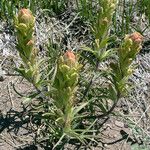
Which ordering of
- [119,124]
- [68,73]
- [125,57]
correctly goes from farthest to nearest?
1. [119,124]
2. [125,57]
3. [68,73]

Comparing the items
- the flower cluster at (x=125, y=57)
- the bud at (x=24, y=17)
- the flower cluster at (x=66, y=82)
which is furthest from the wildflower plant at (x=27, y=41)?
the flower cluster at (x=125, y=57)

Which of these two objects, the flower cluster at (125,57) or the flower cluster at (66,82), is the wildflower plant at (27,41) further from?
the flower cluster at (125,57)

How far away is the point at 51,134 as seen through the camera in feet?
8.07

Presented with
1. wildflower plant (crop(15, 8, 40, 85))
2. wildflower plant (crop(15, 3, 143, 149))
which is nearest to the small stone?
wildflower plant (crop(15, 3, 143, 149))

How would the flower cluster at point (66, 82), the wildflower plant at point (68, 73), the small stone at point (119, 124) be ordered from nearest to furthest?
the flower cluster at point (66, 82) < the wildflower plant at point (68, 73) < the small stone at point (119, 124)

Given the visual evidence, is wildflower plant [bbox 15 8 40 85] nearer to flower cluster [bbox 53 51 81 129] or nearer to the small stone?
flower cluster [bbox 53 51 81 129]

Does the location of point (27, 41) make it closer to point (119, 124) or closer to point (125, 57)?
point (125, 57)

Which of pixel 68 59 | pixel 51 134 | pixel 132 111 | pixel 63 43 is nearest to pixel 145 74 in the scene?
pixel 132 111

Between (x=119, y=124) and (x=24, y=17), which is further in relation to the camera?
(x=119, y=124)

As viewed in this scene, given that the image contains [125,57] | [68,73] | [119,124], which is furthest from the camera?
[119,124]

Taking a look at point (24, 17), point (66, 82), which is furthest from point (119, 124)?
point (24, 17)

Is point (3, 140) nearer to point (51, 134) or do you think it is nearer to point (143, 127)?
point (51, 134)

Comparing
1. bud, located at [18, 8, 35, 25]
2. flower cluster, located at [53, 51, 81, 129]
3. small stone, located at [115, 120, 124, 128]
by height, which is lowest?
small stone, located at [115, 120, 124, 128]

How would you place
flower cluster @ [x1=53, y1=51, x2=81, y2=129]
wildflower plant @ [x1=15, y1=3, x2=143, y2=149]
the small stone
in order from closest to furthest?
flower cluster @ [x1=53, y1=51, x2=81, y2=129], wildflower plant @ [x1=15, y1=3, x2=143, y2=149], the small stone
